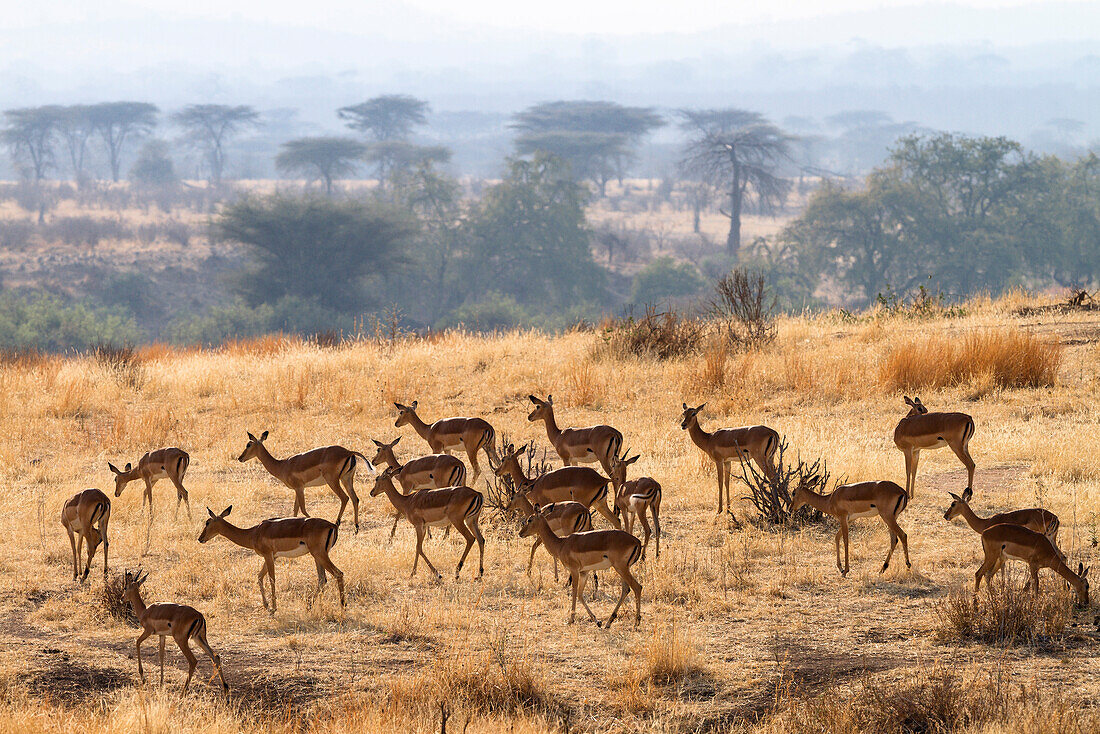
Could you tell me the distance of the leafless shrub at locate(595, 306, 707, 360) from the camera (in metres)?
17.0

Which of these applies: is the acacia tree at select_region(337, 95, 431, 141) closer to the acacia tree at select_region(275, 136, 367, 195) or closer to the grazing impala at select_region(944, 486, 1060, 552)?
the acacia tree at select_region(275, 136, 367, 195)

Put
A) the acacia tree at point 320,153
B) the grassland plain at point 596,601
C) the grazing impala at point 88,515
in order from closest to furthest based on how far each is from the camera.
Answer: the grassland plain at point 596,601 < the grazing impala at point 88,515 < the acacia tree at point 320,153

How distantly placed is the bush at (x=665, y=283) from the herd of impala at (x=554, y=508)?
56346mm

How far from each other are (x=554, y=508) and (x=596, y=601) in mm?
674

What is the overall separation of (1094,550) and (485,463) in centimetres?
623

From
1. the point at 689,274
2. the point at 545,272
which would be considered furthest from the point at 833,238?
the point at 545,272

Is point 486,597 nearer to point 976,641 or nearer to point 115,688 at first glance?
point 115,688

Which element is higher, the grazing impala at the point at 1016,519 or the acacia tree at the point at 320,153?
the acacia tree at the point at 320,153

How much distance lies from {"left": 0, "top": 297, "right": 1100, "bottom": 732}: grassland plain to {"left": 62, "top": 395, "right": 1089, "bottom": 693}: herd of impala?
234 mm

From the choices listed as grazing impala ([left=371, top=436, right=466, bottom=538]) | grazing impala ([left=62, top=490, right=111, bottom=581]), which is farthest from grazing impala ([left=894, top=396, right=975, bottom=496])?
grazing impala ([left=62, top=490, right=111, bottom=581])

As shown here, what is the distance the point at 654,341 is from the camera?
674 inches

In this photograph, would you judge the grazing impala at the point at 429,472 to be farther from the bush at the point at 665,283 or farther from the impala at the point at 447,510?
the bush at the point at 665,283

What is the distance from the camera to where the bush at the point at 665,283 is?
215 ft

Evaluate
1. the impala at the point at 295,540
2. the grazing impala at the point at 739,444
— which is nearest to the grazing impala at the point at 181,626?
the impala at the point at 295,540
